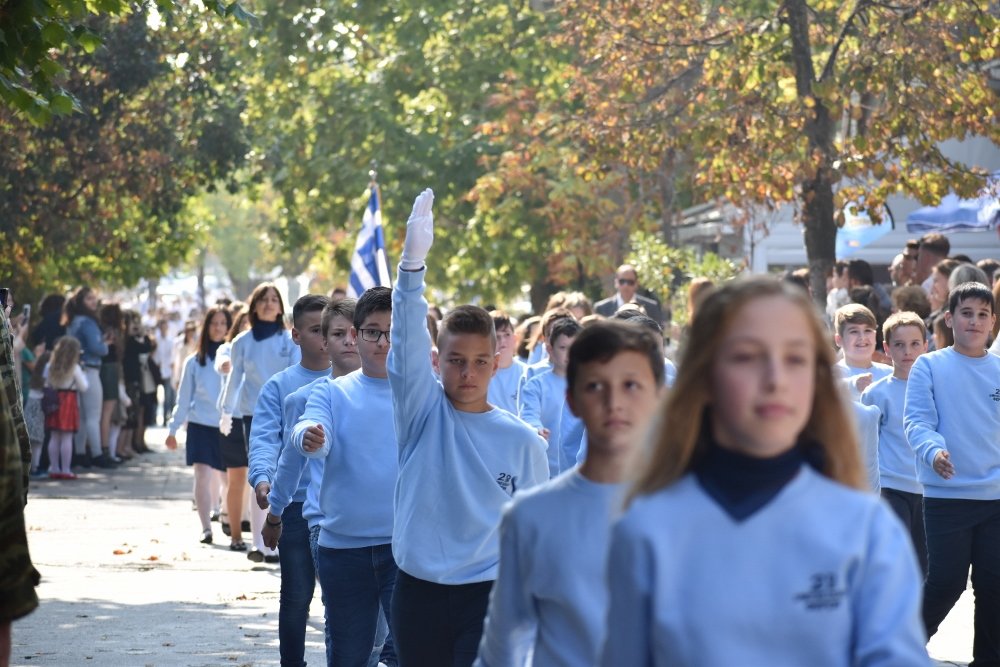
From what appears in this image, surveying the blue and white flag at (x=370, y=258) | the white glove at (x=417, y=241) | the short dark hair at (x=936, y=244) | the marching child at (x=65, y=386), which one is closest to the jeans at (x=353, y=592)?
the white glove at (x=417, y=241)

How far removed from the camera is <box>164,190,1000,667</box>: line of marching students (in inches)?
123

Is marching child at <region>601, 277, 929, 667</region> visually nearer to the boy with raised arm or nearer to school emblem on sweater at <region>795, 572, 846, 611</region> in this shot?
school emblem on sweater at <region>795, 572, 846, 611</region>

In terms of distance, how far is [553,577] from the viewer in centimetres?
406

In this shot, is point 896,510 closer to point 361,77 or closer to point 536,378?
point 536,378

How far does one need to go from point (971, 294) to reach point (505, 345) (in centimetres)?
435

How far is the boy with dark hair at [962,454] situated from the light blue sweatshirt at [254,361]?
5499 millimetres

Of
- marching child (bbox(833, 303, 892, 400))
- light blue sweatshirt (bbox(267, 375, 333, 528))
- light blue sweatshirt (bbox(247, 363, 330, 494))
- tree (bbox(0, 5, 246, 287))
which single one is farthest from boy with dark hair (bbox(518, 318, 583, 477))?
tree (bbox(0, 5, 246, 287))

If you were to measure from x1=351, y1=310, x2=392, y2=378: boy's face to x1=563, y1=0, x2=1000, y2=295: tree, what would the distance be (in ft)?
30.0

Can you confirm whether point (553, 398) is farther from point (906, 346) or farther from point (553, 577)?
point (553, 577)

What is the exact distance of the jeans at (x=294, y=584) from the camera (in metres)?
8.01

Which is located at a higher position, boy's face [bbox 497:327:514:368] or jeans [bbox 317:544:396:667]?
boy's face [bbox 497:327:514:368]

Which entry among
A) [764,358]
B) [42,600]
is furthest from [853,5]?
[764,358]

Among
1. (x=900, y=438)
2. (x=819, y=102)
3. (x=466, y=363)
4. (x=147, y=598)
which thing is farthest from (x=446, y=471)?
(x=819, y=102)

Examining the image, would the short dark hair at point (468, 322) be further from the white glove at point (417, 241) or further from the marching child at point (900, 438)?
the marching child at point (900, 438)
